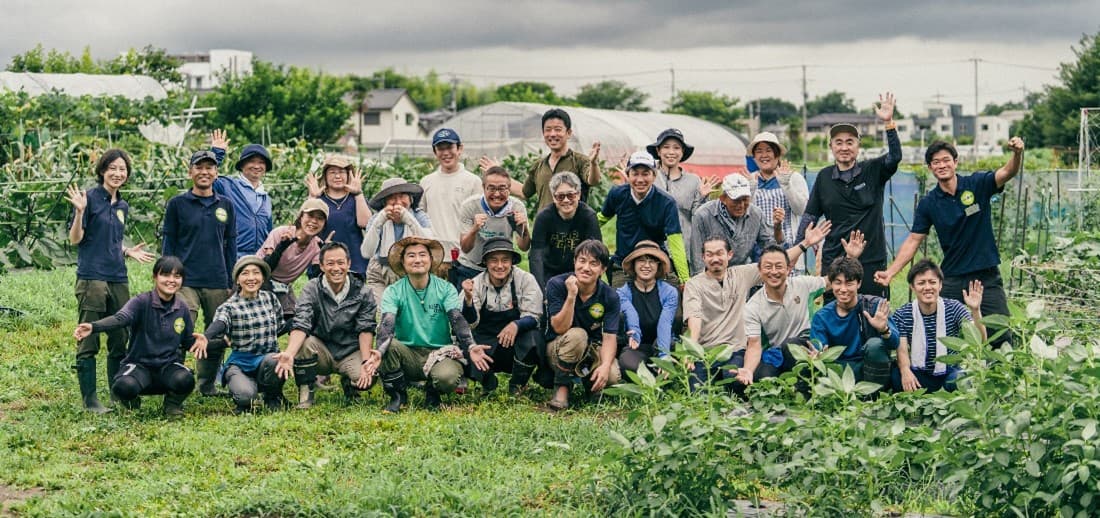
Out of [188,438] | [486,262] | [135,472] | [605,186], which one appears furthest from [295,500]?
[605,186]

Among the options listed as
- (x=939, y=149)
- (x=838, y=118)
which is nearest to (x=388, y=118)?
(x=838, y=118)

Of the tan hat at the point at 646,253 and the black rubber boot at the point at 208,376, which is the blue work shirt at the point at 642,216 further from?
the black rubber boot at the point at 208,376

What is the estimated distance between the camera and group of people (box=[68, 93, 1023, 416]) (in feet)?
23.1

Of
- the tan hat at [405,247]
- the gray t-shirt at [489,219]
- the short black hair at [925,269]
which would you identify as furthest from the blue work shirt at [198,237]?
the short black hair at [925,269]

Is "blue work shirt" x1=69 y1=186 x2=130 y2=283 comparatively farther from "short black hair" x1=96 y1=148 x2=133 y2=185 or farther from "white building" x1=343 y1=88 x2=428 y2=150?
"white building" x1=343 y1=88 x2=428 y2=150

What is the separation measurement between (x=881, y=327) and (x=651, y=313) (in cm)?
146

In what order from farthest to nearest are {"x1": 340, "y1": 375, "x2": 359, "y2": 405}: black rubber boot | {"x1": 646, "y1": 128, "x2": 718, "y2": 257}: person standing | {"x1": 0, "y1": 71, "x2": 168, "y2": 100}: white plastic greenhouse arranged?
{"x1": 0, "y1": 71, "x2": 168, "y2": 100}: white plastic greenhouse → {"x1": 646, "y1": 128, "x2": 718, "y2": 257}: person standing → {"x1": 340, "y1": 375, "x2": 359, "y2": 405}: black rubber boot

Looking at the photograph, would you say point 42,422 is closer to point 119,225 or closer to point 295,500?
point 119,225

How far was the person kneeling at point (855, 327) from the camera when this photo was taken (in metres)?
6.83

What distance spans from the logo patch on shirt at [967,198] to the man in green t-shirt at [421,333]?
3.10 metres

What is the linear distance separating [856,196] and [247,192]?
415 cm

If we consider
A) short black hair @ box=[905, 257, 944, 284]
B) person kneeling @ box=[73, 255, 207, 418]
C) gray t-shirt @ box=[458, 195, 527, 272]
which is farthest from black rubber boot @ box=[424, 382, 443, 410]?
short black hair @ box=[905, 257, 944, 284]

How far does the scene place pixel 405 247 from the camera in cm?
748

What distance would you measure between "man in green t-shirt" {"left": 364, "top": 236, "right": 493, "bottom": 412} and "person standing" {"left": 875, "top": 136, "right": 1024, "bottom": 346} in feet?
8.56
